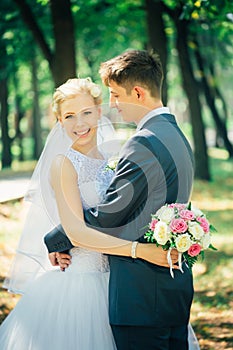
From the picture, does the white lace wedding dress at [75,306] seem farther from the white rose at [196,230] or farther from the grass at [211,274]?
the grass at [211,274]

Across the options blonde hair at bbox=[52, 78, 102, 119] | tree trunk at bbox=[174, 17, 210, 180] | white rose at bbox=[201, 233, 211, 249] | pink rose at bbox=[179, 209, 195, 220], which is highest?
tree trunk at bbox=[174, 17, 210, 180]

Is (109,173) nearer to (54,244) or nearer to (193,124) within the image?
(54,244)

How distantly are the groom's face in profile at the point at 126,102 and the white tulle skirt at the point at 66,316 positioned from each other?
1007mm

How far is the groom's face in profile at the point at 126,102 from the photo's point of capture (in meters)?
3.91

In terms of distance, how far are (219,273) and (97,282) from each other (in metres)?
6.66

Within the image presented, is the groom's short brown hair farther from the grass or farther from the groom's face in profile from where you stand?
the grass

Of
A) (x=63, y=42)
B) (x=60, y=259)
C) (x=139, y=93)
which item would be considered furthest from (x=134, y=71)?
(x=63, y=42)

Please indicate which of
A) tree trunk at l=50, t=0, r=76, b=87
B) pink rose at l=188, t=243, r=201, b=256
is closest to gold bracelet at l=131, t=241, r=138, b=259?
pink rose at l=188, t=243, r=201, b=256

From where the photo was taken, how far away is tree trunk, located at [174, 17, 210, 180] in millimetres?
22109

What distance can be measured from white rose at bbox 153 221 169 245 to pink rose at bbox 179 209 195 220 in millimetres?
134

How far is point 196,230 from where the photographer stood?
3.82 meters

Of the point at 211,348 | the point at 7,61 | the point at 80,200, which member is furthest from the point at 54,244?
the point at 7,61

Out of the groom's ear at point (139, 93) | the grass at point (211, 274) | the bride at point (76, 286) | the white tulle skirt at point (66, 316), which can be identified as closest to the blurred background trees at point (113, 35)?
the grass at point (211, 274)

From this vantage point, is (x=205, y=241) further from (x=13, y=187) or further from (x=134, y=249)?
(x=13, y=187)
